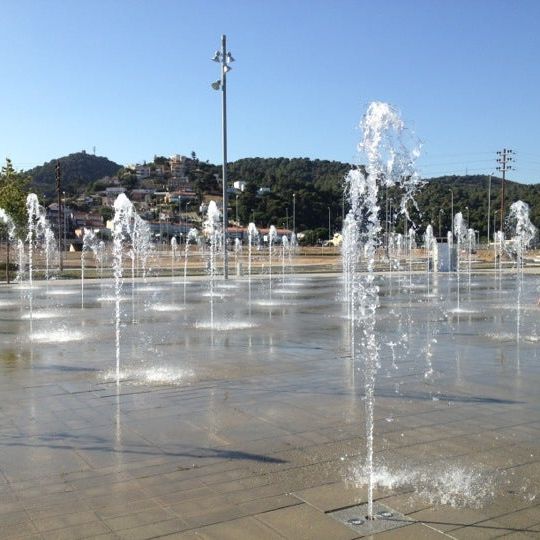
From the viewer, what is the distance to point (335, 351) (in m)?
9.70

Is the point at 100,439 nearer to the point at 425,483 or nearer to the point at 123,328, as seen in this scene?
the point at 425,483

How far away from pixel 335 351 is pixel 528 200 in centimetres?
8148

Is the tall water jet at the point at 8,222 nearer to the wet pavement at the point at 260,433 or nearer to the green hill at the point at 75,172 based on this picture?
the wet pavement at the point at 260,433

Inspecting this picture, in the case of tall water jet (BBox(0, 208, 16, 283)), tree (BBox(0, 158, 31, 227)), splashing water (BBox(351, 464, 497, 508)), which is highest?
tree (BBox(0, 158, 31, 227))

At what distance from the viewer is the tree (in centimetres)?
3003

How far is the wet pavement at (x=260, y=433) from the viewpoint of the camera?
396 cm

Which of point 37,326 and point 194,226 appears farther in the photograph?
point 194,226

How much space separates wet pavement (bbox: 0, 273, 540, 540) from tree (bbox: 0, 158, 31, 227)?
19756 mm

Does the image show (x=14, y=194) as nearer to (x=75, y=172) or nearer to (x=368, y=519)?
(x=368, y=519)

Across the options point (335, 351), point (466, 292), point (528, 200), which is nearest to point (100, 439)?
point (335, 351)

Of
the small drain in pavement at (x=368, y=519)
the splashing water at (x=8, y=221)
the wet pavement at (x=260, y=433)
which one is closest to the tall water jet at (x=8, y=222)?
the splashing water at (x=8, y=221)

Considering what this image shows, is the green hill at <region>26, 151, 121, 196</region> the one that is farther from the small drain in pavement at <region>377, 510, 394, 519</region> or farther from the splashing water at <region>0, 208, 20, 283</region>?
the small drain in pavement at <region>377, 510, 394, 519</region>

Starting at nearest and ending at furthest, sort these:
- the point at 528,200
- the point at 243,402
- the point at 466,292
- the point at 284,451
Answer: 1. the point at 284,451
2. the point at 243,402
3. the point at 466,292
4. the point at 528,200

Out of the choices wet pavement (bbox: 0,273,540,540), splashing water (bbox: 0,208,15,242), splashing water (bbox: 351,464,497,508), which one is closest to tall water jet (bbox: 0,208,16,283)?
splashing water (bbox: 0,208,15,242)
